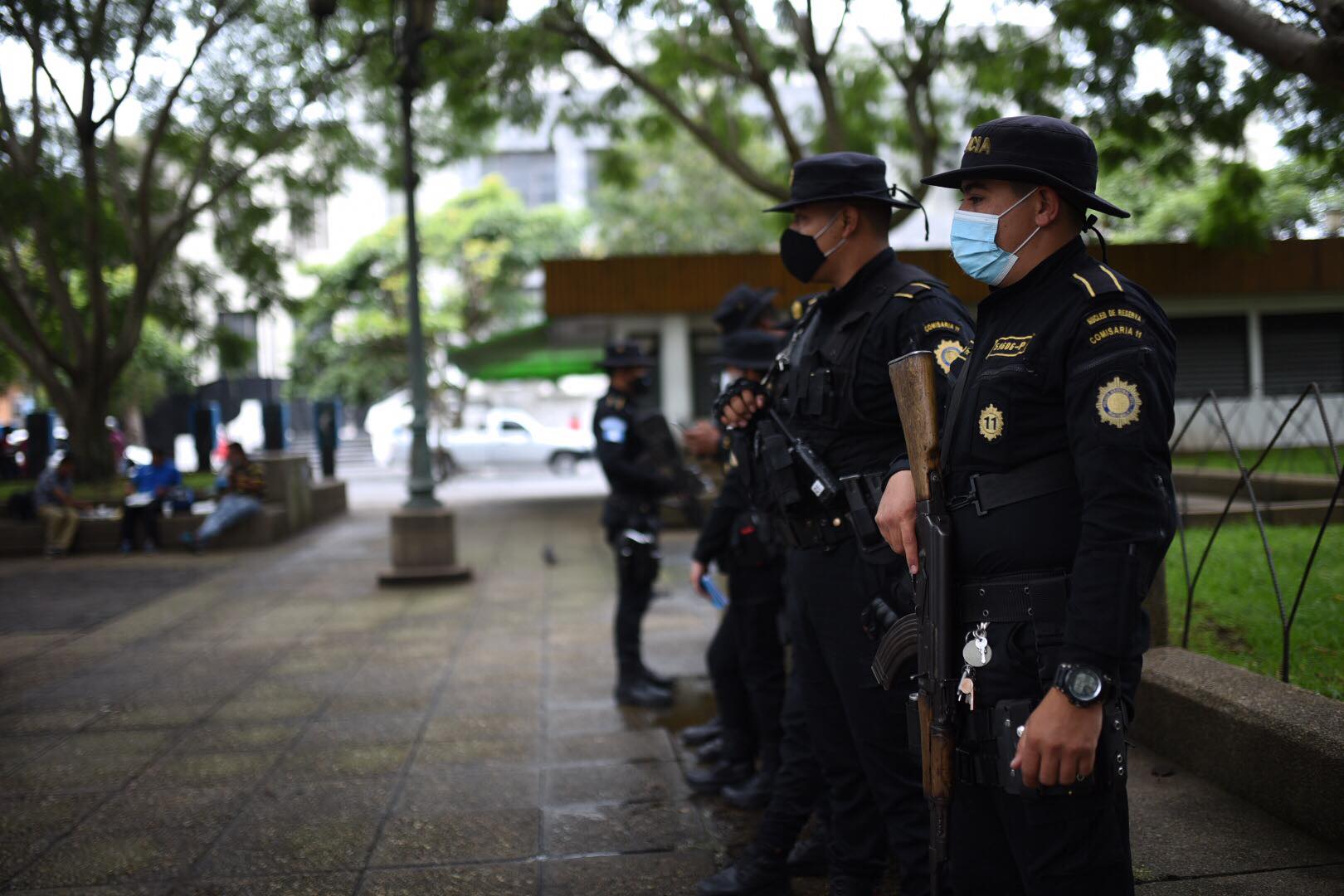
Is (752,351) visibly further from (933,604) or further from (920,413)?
(933,604)

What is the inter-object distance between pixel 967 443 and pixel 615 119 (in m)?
13.7

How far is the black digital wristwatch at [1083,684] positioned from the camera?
78.1 inches

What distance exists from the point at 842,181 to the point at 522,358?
22.2 m

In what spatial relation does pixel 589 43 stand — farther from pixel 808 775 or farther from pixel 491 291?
pixel 491 291

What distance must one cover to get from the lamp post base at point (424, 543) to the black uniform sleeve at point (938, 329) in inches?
329

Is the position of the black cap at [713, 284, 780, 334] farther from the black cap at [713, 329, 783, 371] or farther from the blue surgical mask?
the blue surgical mask

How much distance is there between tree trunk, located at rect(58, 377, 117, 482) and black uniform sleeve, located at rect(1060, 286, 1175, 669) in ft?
55.2

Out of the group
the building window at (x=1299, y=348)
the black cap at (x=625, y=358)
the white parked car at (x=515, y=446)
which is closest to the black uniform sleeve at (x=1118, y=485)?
the black cap at (x=625, y=358)

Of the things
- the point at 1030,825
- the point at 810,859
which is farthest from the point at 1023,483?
the point at 810,859

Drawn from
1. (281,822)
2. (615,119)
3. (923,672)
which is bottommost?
(281,822)

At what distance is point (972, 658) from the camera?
7.41 ft

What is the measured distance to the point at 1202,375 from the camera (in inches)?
511

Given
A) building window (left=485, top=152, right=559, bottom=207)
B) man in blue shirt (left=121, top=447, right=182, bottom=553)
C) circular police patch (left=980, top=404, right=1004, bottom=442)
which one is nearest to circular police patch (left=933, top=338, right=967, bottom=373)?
circular police patch (left=980, top=404, right=1004, bottom=442)

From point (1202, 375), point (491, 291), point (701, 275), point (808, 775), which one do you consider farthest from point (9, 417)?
point (808, 775)
